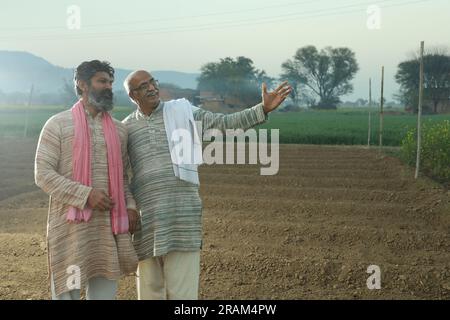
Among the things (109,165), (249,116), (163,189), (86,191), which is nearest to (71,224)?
(86,191)

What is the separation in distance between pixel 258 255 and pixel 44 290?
1873 millimetres

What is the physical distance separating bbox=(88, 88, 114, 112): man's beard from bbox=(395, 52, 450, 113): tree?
143 ft

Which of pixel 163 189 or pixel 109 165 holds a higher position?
pixel 109 165

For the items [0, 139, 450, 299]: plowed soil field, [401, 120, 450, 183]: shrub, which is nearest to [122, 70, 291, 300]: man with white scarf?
[0, 139, 450, 299]: plowed soil field

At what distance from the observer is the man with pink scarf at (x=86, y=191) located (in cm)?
280

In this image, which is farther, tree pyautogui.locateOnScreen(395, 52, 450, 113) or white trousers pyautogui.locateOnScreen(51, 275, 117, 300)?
tree pyautogui.locateOnScreen(395, 52, 450, 113)

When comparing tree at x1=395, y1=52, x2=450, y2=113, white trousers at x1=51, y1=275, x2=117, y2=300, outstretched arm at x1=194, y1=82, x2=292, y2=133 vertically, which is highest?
tree at x1=395, y1=52, x2=450, y2=113

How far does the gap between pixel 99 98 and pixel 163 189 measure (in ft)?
1.88

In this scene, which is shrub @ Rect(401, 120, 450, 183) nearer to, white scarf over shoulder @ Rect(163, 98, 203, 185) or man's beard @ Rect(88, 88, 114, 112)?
white scarf over shoulder @ Rect(163, 98, 203, 185)

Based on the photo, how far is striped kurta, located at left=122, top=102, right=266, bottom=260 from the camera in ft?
9.89

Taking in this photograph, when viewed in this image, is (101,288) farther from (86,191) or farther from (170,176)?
(170,176)

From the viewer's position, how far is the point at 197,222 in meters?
3.08

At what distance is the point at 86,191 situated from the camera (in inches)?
109
